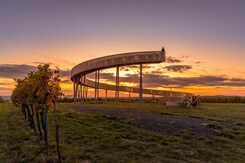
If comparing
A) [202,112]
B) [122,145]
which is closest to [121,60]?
[202,112]

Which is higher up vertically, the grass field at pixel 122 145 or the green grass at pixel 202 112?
the green grass at pixel 202 112

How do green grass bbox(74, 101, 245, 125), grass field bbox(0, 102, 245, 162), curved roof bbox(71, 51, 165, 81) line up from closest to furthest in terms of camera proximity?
grass field bbox(0, 102, 245, 162) < green grass bbox(74, 101, 245, 125) < curved roof bbox(71, 51, 165, 81)

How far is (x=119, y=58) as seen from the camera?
20750 millimetres

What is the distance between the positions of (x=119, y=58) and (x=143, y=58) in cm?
204

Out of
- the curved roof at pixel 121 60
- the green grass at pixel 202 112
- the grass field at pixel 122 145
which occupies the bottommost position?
the grass field at pixel 122 145

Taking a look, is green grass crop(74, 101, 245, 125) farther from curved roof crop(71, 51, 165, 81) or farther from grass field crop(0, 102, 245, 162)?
grass field crop(0, 102, 245, 162)

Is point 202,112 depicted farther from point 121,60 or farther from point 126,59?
point 121,60

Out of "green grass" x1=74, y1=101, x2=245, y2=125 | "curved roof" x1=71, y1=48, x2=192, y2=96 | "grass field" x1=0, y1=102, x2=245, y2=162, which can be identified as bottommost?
"grass field" x1=0, y1=102, x2=245, y2=162

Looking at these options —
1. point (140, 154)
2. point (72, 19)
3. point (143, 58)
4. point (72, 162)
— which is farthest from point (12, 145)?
point (143, 58)

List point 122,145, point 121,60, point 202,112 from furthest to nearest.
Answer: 1. point 121,60
2. point 202,112
3. point 122,145

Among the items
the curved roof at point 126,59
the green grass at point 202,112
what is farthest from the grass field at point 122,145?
the curved roof at point 126,59

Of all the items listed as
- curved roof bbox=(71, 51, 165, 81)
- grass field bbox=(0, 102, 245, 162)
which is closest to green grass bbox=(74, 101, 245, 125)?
curved roof bbox=(71, 51, 165, 81)

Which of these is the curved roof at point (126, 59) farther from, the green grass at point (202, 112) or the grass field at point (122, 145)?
the grass field at point (122, 145)

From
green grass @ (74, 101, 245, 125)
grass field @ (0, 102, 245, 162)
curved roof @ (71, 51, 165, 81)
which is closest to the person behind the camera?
grass field @ (0, 102, 245, 162)
